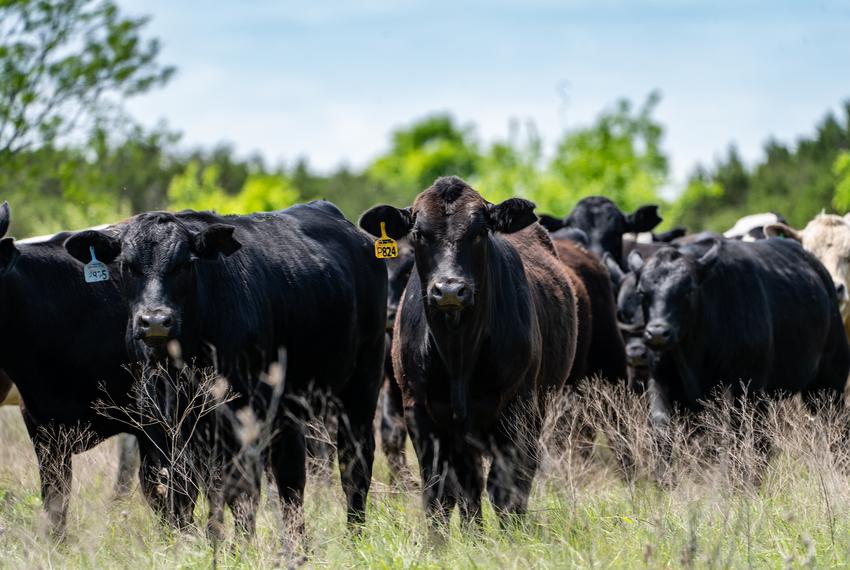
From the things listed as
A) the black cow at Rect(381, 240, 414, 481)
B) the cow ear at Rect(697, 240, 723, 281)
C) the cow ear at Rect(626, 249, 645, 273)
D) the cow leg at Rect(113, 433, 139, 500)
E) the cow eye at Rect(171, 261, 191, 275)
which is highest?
the cow eye at Rect(171, 261, 191, 275)

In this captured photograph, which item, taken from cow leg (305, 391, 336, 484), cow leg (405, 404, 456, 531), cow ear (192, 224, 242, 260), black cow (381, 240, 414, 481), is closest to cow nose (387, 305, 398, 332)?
black cow (381, 240, 414, 481)

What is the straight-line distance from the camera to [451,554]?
6121mm

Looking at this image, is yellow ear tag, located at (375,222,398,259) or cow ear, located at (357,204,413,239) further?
yellow ear tag, located at (375,222,398,259)

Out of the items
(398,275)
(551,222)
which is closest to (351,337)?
(398,275)

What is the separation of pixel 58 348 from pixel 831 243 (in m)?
8.38

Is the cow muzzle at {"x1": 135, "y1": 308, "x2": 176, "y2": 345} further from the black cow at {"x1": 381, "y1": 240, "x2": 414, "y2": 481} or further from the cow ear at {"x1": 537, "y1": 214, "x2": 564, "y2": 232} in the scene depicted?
the cow ear at {"x1": 537, "y1": 214, "x2": 564, "y2": 232}

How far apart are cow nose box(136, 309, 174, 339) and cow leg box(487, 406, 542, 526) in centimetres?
190

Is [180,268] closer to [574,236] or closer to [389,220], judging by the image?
[389,220]

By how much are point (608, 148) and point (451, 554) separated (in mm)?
37661

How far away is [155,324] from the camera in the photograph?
6582 mm

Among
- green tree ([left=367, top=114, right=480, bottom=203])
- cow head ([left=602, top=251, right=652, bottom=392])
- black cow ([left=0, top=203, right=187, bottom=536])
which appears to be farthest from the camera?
green tree ([left=367, top=114, right=480, bottom=203])

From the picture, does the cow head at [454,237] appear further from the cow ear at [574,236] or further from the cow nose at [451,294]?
the cow ear at [574,236]

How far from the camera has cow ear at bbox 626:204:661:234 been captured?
552 inches

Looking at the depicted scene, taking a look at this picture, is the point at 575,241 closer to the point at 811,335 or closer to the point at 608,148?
the point at 811,335
